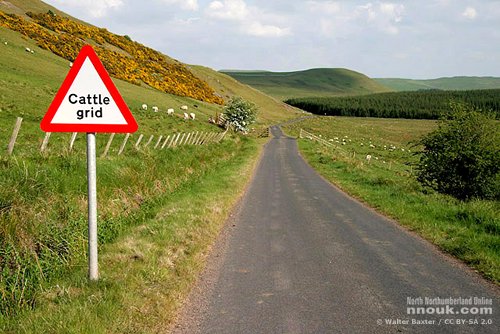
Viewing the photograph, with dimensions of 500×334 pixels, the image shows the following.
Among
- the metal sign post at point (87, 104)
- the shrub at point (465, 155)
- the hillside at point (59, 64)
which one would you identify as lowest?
the shrub at point (465, 155)

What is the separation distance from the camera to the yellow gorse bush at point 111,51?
185ft

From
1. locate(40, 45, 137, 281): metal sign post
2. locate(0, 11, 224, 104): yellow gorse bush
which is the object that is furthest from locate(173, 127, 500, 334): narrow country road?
locate(0, 11, 224, 104): yellow gorse bush

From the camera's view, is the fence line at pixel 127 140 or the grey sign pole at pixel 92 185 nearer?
the grey sign pole at pixel 92 185

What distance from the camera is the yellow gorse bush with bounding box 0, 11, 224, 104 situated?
56438 millimetres

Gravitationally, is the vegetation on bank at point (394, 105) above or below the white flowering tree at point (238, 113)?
above

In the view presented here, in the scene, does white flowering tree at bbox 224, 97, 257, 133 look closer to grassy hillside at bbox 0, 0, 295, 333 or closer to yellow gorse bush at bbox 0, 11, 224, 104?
yellow gorse bush at bbox 0, 11, 224, 104

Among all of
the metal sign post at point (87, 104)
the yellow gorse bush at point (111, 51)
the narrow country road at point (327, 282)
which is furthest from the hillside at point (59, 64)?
the metal sign post at point (87, 104)

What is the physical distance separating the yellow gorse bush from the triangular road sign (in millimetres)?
56983

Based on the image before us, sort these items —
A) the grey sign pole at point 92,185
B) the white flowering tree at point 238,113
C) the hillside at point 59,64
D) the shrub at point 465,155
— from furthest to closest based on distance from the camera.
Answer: the white flowering tree at point 238,113 → the hillside at point 59,64 → the shrub at point 465,155 → the grey sign pole at point 92,185

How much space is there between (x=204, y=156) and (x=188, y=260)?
16781 millimetres

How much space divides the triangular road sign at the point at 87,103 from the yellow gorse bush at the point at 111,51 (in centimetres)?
5698

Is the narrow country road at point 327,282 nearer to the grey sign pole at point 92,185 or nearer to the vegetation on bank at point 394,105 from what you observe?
the grey sign pole at point 92,185

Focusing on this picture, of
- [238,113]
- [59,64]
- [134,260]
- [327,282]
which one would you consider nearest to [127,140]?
[134,260]

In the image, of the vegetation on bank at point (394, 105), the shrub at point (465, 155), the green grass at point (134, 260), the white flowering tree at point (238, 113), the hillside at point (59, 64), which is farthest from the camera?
the vegetation on bank at point (394, 105)
